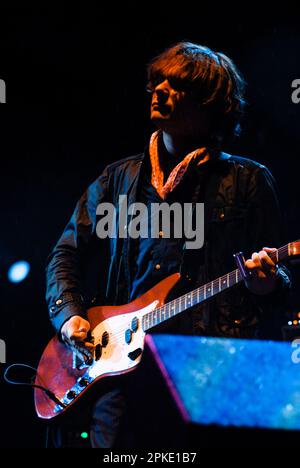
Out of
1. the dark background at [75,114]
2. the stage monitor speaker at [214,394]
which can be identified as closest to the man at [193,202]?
the stage monitor speaker at [214,394]

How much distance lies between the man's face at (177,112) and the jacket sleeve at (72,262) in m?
0.45

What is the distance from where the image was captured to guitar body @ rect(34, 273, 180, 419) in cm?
244

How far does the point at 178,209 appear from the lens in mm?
2631

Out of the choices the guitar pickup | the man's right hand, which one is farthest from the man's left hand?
the man's right hand

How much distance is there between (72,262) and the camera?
9.34 feet

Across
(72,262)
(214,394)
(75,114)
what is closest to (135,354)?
(214,394)

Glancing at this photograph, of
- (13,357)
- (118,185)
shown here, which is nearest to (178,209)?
(118,185)

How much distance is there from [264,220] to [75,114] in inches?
83.3

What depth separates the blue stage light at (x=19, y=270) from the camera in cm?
389

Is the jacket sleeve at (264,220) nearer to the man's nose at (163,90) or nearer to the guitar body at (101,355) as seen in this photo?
the guitar body at (101,355)

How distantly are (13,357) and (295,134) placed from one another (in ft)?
7.53

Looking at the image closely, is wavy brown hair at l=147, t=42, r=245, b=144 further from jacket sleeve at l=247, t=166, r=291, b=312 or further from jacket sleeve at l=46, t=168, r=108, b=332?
jacket sleeve at l=46, t=168, r=108, b=332

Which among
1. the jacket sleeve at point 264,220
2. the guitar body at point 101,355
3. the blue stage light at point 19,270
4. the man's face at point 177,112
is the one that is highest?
the man's face at point 177,112

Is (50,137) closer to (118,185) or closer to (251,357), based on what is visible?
(118,185)
